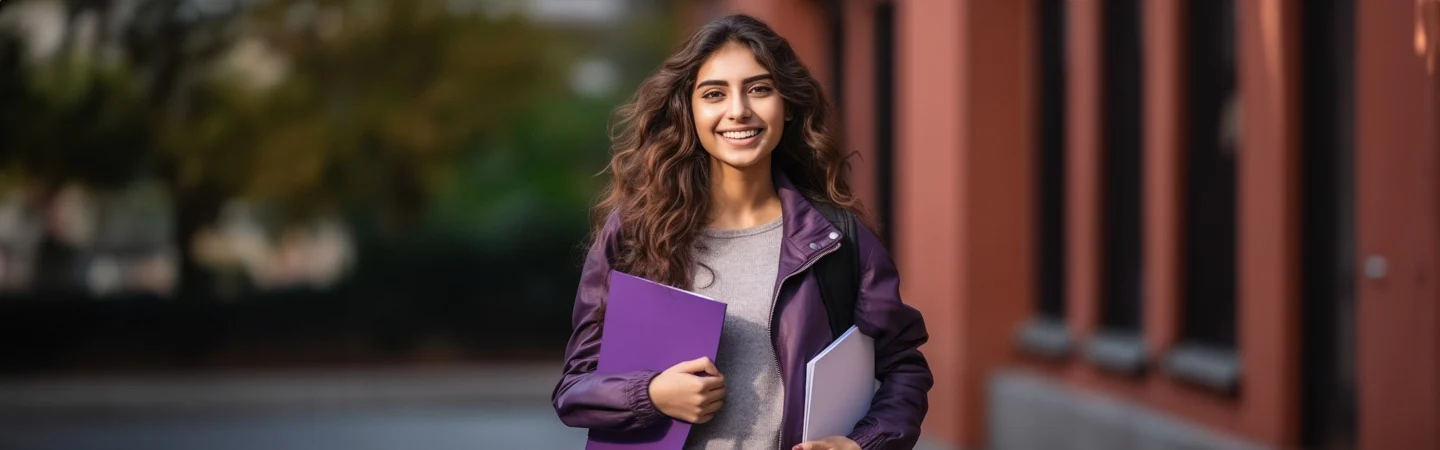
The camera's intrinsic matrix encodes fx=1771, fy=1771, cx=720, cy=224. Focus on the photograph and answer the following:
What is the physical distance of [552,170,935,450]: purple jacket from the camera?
3072 mm

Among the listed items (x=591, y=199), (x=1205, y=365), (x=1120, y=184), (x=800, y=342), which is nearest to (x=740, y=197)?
(x=800, y=342)

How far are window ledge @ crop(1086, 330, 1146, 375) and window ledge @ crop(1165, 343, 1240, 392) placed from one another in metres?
0.39

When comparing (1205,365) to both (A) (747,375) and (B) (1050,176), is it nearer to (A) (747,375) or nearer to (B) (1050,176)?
(B) (1050,176)

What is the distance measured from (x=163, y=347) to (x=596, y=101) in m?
6.65

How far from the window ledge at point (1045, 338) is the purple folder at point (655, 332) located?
6.48 m

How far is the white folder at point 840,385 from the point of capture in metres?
2.99

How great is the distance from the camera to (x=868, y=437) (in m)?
3.08

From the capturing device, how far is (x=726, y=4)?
17859mm

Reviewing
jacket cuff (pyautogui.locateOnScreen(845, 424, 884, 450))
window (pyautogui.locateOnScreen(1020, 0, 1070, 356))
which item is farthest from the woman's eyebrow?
window (pyautogui.locateOnScreen(1020, 0, 1070, 356))

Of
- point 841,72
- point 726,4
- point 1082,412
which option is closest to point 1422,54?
point 1082,412

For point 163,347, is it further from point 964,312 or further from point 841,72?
point 964,312

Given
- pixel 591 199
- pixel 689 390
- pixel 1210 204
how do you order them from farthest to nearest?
pixel 1210 204, pixel 591 199, pixel 689 390

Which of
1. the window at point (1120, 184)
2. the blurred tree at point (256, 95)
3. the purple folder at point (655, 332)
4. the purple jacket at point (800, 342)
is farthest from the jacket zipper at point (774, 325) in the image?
the blurred tree at point (256, 95)

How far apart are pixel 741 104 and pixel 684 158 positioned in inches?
7.3
